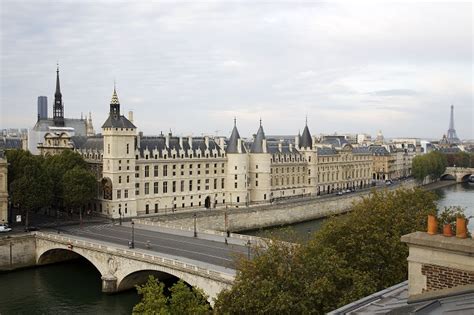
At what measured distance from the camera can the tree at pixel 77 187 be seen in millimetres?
64500

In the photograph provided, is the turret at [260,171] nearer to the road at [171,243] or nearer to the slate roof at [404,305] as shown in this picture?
the road at [171,243]

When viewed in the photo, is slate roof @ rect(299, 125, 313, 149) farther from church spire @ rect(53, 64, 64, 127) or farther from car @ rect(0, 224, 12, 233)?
car @ rect(0, 224, 12, 233)

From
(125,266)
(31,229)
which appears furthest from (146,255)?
(31,229)

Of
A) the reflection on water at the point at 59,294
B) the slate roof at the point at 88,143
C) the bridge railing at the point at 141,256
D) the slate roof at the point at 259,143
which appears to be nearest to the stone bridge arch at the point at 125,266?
the bridge railing at the point at 141,256

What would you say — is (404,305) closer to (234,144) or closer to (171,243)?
(171,243)

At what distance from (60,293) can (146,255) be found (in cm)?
822

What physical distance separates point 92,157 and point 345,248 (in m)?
54.4

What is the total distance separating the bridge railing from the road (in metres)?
1.84

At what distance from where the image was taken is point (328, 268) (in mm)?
24953

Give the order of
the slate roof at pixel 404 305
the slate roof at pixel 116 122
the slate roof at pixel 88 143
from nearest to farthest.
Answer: the slate roof at pixel 404 305, the slate roof at pixel 116 122, the slate roof at pixel 88 143

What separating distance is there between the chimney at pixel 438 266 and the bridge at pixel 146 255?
2389cm

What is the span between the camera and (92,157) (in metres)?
77.8

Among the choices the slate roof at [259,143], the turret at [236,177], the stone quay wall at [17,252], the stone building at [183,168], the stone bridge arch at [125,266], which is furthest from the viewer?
the slate roof at [259,143]

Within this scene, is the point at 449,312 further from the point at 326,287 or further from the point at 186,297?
the point at 186,297
